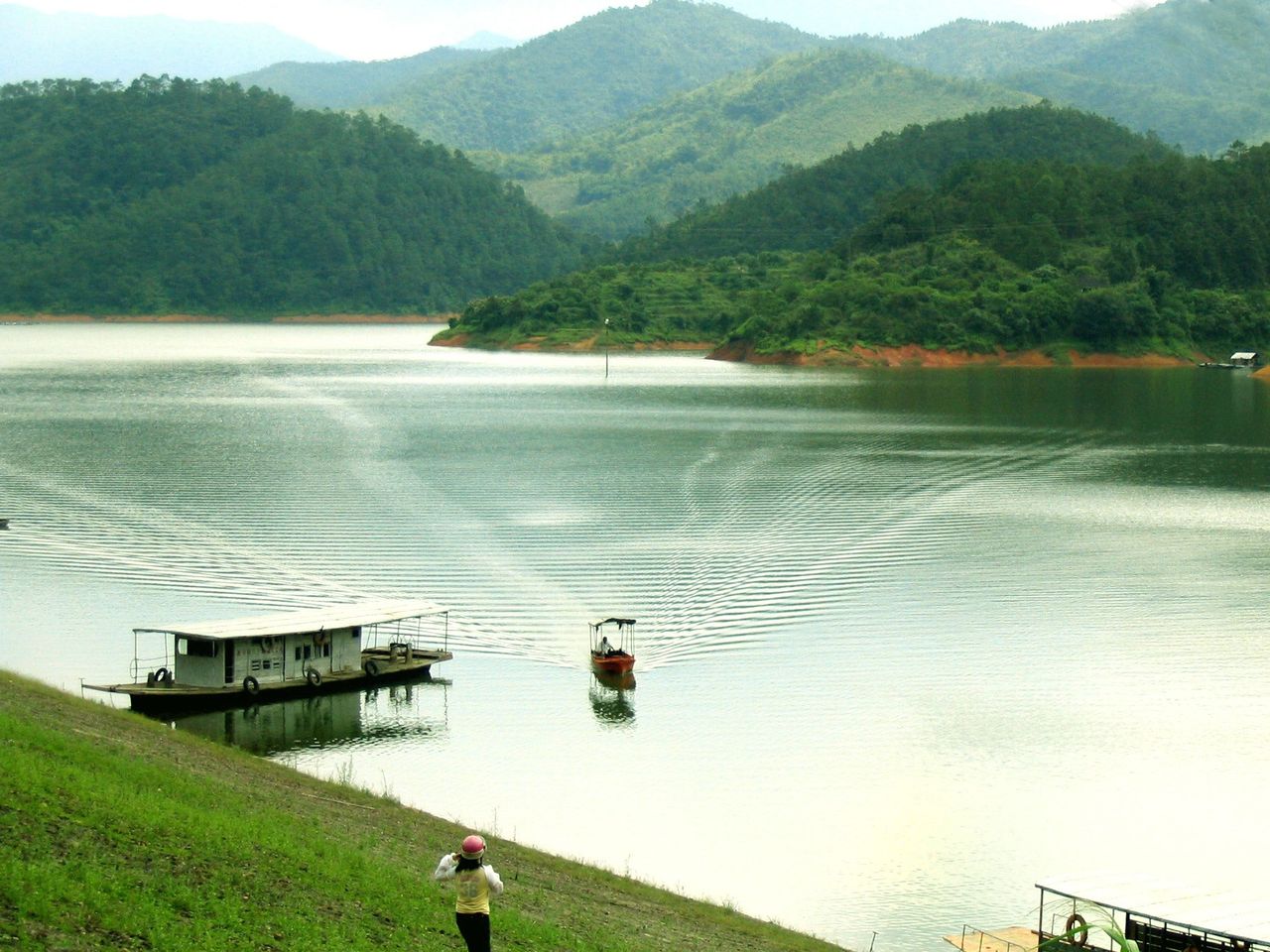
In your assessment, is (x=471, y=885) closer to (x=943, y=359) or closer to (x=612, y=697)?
(x=612, y=697)

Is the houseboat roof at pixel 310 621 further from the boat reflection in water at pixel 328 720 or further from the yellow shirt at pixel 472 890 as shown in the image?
the yellow shirt at pixel 472 890

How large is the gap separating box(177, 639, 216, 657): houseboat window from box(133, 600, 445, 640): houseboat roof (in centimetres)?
16

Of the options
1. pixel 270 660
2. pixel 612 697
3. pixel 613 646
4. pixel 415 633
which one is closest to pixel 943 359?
pixel 415 633

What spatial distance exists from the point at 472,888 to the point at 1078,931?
647 centimetres

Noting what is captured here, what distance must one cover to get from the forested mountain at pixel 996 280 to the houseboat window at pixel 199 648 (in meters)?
102

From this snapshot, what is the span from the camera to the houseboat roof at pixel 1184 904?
1498 centimetres

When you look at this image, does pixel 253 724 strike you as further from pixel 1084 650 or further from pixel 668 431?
pixel 668 431

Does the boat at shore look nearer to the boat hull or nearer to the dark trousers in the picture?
the boat hull

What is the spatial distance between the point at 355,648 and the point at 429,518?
15.4m

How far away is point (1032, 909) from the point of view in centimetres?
1769

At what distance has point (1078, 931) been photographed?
15320 mm

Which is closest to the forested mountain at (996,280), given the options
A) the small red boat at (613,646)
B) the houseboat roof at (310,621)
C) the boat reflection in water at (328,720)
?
the small red boat at (613,646)

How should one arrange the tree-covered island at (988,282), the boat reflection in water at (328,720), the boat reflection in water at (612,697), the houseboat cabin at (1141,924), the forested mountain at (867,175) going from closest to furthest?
the houseboat cabin at (1141,924) → the boat reflection in water at (328,720) → the boat reflection in water at (612,697) → the tree-covered island at (988,282) → the forested mountain at (867,175)

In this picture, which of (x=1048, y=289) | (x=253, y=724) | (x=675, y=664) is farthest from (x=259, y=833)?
(x=1048, y=289)
